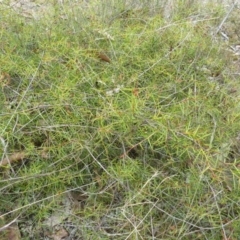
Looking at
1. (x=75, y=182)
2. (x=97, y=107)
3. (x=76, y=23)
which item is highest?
(x=76, y=23)

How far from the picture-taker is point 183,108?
69.5 inches

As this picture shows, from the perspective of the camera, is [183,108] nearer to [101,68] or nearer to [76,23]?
[101,68]

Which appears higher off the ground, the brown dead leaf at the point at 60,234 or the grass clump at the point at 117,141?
the grass clump at the point at 117,141

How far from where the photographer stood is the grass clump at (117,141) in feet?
5.16

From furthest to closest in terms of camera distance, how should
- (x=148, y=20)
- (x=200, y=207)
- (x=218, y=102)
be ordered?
(x=148, y=20)
(x=218, y=102)
(x=200, y=207)

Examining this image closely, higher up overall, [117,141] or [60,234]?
[117,141]

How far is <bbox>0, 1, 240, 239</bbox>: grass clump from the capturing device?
5.16 ft

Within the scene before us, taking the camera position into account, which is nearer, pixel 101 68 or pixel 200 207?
pixel 200 207

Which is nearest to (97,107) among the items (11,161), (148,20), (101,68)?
(101,68)

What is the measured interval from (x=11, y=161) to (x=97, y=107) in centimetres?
46

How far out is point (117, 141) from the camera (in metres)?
1.74

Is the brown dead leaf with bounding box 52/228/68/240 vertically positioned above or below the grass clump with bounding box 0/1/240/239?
below

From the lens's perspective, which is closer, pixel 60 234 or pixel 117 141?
pixel 60 234

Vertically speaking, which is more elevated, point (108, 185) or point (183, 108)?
point (183, 108)
